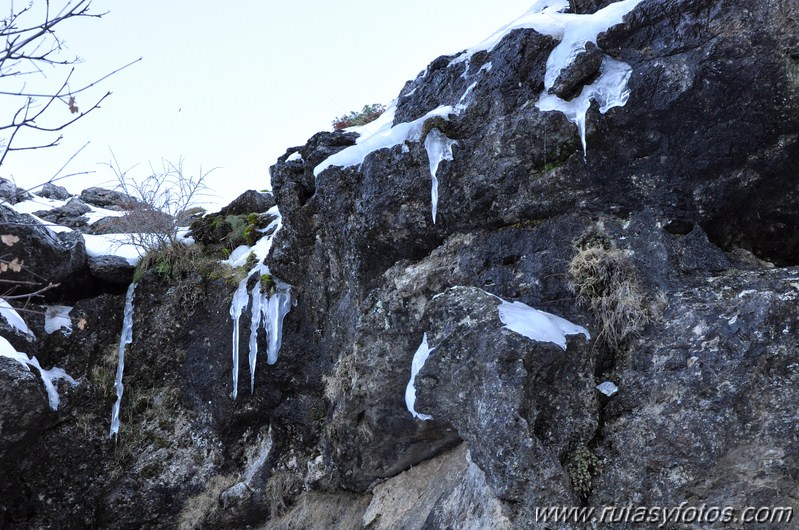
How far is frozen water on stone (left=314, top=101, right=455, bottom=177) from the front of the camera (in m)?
6.82

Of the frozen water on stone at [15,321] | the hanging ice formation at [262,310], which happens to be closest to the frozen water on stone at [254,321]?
the hanging ice formation at [262,310]

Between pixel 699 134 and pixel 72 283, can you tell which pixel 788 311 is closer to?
pixel 699 134

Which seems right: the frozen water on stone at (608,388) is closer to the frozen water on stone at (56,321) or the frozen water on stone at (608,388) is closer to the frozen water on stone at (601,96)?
the frozen water on stone at (601,96)

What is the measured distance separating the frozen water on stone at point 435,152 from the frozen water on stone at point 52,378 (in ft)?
17.8

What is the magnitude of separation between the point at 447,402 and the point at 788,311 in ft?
8.36

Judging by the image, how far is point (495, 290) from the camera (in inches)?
234

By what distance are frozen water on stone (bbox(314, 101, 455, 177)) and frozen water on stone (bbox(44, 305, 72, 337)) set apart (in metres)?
4.33

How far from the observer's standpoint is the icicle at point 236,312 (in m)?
8.51

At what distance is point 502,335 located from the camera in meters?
4.85

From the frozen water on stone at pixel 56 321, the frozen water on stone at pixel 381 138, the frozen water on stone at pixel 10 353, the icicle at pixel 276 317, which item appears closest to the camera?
the frozen water on stone at pixel 381 138

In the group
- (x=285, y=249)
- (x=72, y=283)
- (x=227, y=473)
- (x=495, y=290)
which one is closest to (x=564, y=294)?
(x=495, y=290)

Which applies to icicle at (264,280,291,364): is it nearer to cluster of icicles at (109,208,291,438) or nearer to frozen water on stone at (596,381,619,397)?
cluster of icicles at (109,208,291,438)

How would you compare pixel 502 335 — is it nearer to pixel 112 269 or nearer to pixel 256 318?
pixel 256 318

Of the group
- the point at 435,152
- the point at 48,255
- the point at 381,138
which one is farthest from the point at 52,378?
the point at 435,152
